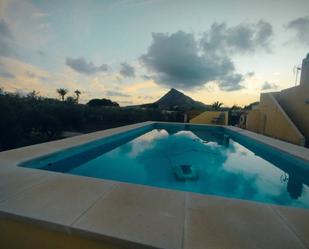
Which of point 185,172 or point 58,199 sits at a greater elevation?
point 58,199

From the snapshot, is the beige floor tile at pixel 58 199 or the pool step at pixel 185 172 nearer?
the beige floor tile at pixel 58 199

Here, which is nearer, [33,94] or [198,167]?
[198,167]

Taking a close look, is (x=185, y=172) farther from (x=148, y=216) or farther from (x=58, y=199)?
(x=58, y=199)

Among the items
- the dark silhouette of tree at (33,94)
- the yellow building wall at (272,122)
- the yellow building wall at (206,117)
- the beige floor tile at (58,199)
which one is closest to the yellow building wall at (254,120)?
the yellow building wall at (272,122)

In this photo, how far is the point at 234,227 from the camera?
4.65 feet

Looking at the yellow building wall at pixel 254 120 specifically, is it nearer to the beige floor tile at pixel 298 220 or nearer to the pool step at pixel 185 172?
the pool step at pixel 185 172

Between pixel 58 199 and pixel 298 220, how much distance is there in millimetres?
2370

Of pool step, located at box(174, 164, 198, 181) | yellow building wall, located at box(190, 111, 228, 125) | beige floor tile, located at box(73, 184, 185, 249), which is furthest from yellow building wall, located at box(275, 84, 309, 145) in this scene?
beige floor tile, located at box(73, 184, 185, 249)

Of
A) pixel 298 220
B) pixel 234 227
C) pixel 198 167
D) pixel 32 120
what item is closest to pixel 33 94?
pixel 32 120

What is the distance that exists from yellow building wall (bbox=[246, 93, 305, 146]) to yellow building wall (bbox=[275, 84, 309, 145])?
0.72 m

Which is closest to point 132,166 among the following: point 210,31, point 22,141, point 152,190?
point 152,190

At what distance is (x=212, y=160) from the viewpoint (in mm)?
5543

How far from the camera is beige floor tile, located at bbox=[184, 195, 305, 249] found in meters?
1.24

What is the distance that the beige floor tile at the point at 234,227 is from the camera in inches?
48.7
